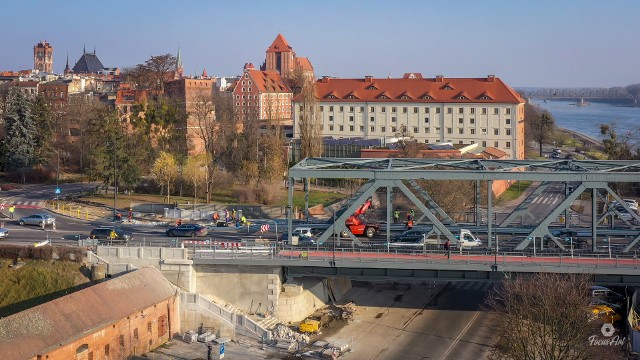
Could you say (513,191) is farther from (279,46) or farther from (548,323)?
(279,46)

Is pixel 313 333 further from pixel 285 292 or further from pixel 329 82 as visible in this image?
pixel 329 82

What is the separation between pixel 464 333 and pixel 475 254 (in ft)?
10.3

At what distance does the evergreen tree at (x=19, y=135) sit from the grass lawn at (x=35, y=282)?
2829 centimetres

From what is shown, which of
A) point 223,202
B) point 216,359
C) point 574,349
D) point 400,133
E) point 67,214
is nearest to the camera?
point 574,349

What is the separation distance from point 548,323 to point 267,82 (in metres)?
83.6

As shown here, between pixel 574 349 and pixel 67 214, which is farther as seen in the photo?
pixel 67 214

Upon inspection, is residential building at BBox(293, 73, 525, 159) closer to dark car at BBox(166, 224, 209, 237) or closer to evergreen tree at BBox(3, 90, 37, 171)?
evergreen tree at BBox(3, 90, 37, 171)

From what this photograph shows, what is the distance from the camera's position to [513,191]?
72.1 m

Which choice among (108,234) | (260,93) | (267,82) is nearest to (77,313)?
(108,234)

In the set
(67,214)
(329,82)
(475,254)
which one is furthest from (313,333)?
(329,82)

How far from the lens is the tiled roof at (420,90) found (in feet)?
277

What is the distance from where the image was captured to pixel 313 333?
34469 mm

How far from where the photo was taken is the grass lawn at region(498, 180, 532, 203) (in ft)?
220

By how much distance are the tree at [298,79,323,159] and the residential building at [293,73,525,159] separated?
10.7m
